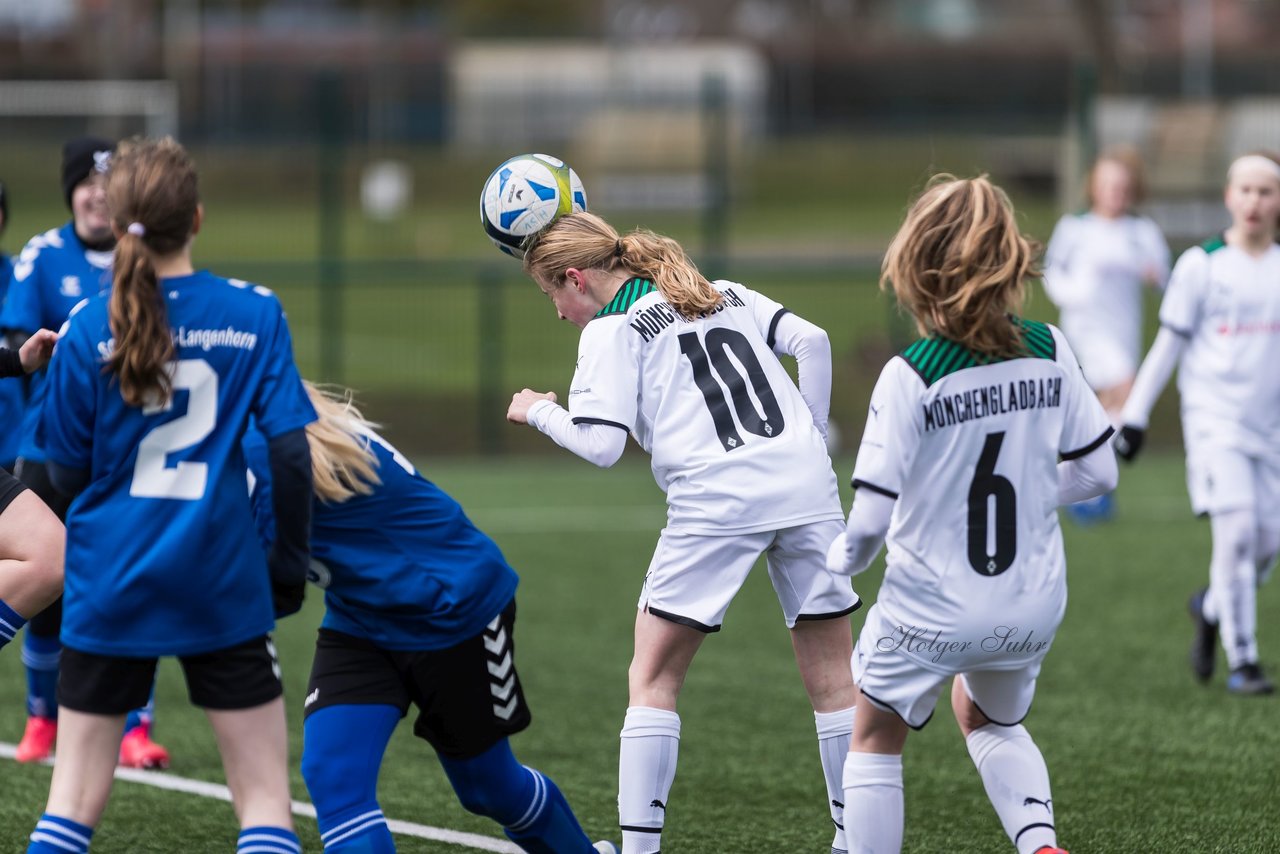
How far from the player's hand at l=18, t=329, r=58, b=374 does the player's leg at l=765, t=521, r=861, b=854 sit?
1887 millimetres

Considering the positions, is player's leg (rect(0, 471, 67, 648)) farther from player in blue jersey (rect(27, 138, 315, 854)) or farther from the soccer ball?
the soccer ball

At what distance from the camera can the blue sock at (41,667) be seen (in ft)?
20.3

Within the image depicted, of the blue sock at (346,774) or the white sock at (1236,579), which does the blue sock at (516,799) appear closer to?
the blue sock at (346,774)

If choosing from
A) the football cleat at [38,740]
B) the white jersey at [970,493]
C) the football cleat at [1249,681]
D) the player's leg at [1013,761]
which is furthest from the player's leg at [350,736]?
the football cleat at [1249,681]

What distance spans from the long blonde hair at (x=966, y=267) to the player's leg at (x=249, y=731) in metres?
1.63

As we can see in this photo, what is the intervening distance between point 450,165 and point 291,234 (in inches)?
182

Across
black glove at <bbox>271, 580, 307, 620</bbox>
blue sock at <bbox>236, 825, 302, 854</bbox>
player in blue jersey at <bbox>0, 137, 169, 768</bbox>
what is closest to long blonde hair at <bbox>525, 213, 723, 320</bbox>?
black glove at <bbox>271, 580, 307, 620</bbox>

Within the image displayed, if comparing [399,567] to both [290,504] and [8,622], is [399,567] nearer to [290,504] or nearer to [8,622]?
[290,504]

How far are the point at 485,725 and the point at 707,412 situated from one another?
95cm

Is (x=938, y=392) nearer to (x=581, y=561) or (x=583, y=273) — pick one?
(x=583, y=273)

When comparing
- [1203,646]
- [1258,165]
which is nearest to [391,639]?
[1258,165]

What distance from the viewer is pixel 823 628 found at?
469cm

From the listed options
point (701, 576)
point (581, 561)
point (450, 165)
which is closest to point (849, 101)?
point (450, 165)

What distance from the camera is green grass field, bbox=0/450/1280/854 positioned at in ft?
17.8
